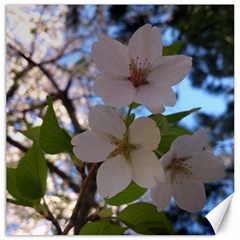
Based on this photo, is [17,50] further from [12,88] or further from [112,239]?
[112,239]

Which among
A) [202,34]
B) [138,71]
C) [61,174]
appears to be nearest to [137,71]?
[138,71]

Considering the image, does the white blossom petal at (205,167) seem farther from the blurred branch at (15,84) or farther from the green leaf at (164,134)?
the blurred branch at (15,84)

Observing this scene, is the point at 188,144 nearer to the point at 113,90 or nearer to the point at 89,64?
the point at 113,90

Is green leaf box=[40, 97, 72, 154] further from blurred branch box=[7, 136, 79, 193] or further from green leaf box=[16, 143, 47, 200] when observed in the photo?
blurred branch box=[7, 136, 79, 193]

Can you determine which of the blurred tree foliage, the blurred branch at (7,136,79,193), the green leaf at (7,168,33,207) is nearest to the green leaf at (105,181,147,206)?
the green leaf at (7,168,33,207)

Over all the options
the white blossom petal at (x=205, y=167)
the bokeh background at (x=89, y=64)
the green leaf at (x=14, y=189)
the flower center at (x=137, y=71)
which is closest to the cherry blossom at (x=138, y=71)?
the flower center at (x=137, y=71)
